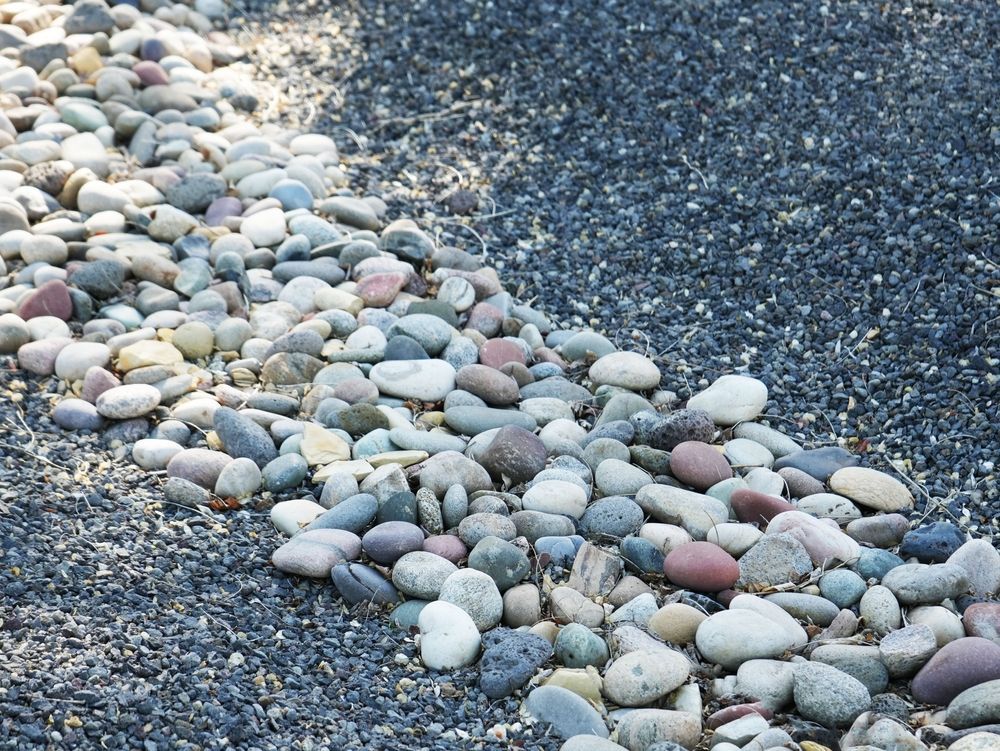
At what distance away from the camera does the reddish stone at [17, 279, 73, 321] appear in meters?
3.75

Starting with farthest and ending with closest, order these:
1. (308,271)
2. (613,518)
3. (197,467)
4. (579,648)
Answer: (308,271), (197,467), (613,518), (579,648)

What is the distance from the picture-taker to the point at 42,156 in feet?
14.6

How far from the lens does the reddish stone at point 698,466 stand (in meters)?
3.27

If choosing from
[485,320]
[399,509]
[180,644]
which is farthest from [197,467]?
[485,320]

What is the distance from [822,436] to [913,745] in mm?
1388

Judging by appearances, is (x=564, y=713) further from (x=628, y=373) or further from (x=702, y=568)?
(x=628, y=373)

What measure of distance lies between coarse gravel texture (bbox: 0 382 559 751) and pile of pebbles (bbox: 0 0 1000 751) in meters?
0.09

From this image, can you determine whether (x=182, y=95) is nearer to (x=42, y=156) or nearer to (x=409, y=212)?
(x=42, y=156)

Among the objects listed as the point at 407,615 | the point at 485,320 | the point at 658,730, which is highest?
the point at 485,320

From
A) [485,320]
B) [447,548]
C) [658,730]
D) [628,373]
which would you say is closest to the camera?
[658,730]

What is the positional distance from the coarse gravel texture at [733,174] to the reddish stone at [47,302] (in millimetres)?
1506

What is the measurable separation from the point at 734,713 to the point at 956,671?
0.53 meters

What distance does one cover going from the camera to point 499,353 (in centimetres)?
381

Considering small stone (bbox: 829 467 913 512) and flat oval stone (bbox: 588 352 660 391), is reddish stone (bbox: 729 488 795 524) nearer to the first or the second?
small stone (bbox: 829 467 913 512)
